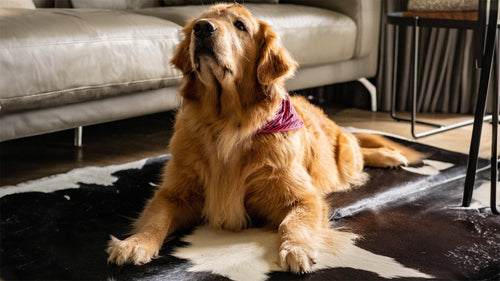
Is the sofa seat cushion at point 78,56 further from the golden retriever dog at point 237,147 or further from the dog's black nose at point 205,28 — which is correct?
the dog's black nose at point 205,28

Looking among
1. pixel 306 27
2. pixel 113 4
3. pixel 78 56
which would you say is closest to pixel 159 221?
pixel 78 56

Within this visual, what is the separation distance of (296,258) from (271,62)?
0.64 m

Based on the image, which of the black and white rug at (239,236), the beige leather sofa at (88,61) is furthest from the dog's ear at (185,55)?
the black and white rug at (239,236)

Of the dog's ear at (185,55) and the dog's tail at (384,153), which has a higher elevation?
the dog's ear at (185,55)

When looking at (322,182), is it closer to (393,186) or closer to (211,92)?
(393,186)

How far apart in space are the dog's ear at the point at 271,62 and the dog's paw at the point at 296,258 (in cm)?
54

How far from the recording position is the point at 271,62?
182 centimetres

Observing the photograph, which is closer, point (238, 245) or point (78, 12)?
point (238, 245)

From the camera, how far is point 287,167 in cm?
186

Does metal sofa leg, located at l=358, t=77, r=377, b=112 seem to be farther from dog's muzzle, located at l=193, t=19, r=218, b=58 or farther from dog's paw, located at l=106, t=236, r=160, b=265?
dog's paw, located at l=106, t=236, r=160, b=265

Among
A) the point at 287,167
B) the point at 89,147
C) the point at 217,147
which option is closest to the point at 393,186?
the point at 287,167

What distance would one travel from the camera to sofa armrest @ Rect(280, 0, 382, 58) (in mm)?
3645

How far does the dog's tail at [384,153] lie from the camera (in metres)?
2.57

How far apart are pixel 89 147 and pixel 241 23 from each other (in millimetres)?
1434
